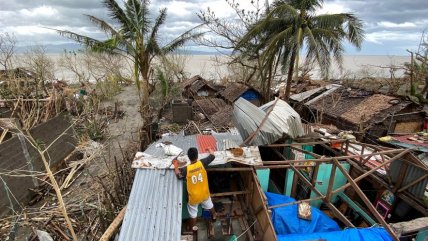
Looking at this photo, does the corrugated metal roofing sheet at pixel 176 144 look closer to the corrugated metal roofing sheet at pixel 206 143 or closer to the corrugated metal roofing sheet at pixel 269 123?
the corrugated metal roofing sheet at pixel 206 143

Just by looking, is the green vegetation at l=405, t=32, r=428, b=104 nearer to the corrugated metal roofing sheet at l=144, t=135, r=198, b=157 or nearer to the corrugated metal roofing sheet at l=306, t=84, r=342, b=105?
the corrugated metal roofing sheet at l=306, t=84, r=342, b=105

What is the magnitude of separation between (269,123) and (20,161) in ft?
25.6

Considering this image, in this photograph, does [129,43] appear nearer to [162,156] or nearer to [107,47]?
[107,47]

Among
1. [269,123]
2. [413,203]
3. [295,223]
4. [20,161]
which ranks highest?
[269,123]

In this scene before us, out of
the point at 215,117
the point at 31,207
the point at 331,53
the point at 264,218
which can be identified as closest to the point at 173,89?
the point at 215,117

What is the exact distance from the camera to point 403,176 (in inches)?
280

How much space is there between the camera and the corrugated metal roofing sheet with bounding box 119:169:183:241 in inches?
174

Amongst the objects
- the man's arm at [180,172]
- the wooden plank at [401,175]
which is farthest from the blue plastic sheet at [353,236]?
the wooden plank at [401,175]

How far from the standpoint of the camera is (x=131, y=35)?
49.3ft

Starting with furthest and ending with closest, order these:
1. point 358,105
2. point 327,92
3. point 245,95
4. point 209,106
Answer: point 245,95, point 327,92, point 209,106, point 358,105

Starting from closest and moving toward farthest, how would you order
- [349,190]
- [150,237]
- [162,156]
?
1. [150,237]
2. [162,156]
3. [349,190]

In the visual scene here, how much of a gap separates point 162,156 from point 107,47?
34.4 feet

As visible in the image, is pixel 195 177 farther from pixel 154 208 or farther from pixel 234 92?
pixel 234 92

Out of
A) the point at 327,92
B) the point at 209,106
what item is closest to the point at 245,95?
the point at 209,106
